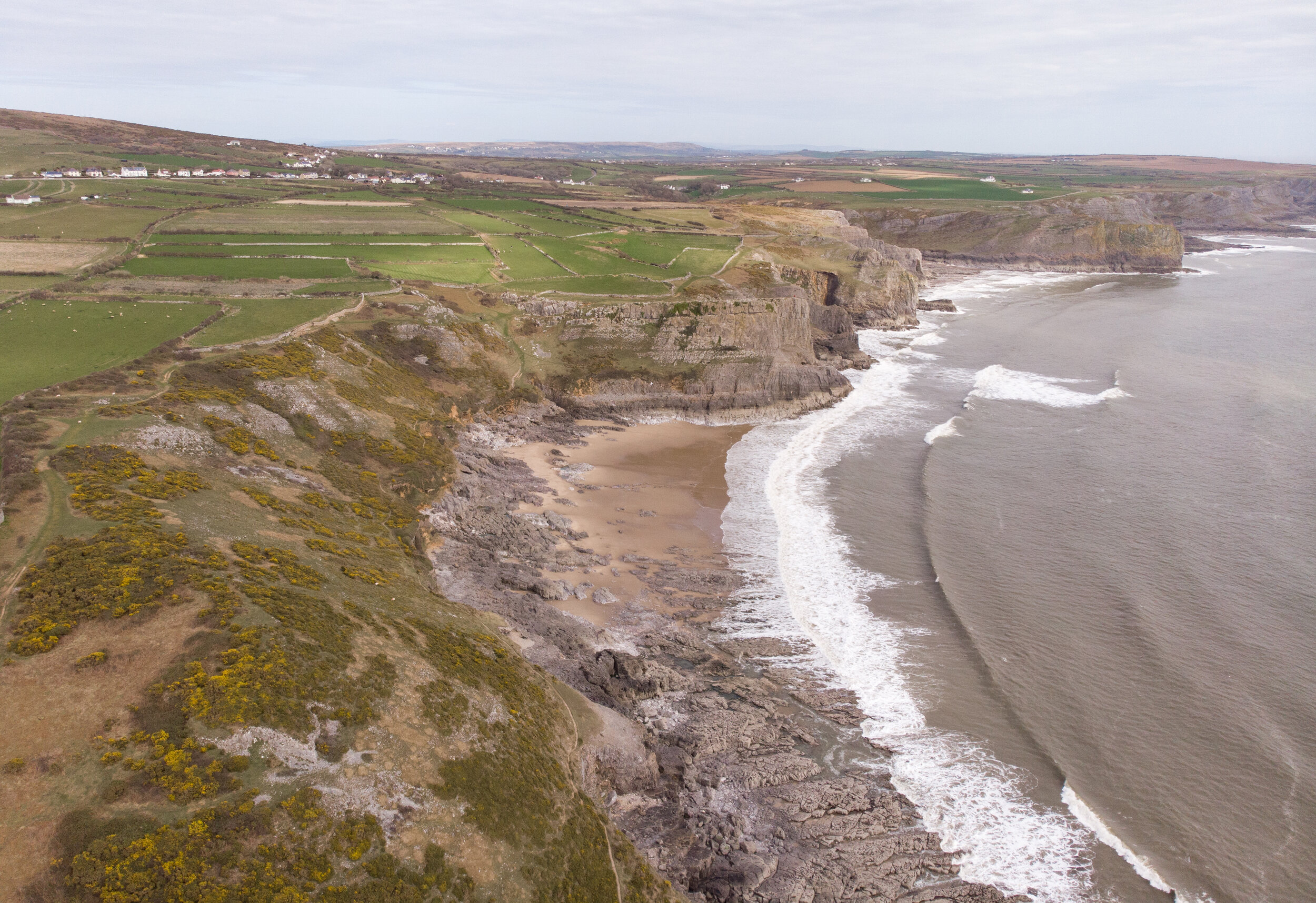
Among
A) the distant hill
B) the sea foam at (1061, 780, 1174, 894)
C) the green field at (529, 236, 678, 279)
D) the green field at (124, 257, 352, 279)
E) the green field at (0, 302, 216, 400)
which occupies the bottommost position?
the sea foam at (1061, 780, 1174, 894)

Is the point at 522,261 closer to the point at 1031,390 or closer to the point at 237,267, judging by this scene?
the point at 237,267

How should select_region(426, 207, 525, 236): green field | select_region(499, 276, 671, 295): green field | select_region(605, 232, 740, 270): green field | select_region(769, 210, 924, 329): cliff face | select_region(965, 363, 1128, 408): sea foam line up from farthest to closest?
select_region(769, 210, 924, 329): cliff face < select_region(426, 207, 525, 236): green field < select_region(605, 232, 740, 270): green field < select_region(499, 276, 671, 295): green field < select_region(965, 363, 1128, 408): sea foam

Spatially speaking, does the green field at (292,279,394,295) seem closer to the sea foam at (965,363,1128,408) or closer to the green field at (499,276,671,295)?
the green field at (499,276,671,295)

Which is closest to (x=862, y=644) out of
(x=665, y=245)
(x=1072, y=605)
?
(x=1072, y=605)

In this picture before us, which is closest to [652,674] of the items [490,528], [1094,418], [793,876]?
[793,876]

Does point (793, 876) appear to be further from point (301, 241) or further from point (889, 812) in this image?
point (301, 241)

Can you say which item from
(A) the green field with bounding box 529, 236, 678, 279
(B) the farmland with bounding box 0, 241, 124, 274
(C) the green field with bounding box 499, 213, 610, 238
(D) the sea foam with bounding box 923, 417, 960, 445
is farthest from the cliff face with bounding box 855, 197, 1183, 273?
(B) the farmland with bounding box 0, 241, 124, 274
